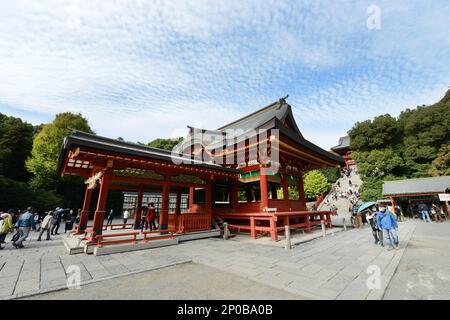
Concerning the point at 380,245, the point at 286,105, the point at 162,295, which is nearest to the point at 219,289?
the point at 162,295

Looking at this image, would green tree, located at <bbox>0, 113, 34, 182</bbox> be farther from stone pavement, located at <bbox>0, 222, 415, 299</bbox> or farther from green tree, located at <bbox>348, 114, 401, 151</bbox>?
green tree, located at <bbox>348, 114, 401, 151</bbox>

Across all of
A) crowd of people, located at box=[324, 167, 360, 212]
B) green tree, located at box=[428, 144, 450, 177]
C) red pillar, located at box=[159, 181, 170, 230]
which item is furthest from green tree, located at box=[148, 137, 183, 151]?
green tree, located at box=[428, 144, 450, 177]

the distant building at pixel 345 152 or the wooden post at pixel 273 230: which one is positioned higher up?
the distant building at pixel 345 152

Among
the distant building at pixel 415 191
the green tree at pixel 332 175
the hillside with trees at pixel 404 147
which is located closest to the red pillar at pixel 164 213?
the distant building at pixel 415 191

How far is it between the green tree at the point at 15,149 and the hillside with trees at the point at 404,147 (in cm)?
4403

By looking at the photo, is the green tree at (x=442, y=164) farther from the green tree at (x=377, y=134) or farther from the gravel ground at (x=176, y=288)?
the gravel ground at (x=176, y=288)

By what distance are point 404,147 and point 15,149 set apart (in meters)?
53.1

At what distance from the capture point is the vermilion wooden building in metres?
7.78

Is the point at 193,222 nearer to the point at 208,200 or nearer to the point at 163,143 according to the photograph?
the point at 208,200

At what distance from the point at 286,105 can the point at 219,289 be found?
570 inches

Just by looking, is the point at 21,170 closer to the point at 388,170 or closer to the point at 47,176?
the point at 47,176

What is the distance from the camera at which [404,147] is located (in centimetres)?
2877

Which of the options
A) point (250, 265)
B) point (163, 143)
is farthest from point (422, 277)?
point (163, 143)

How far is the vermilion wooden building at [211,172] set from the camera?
25.5 ft
